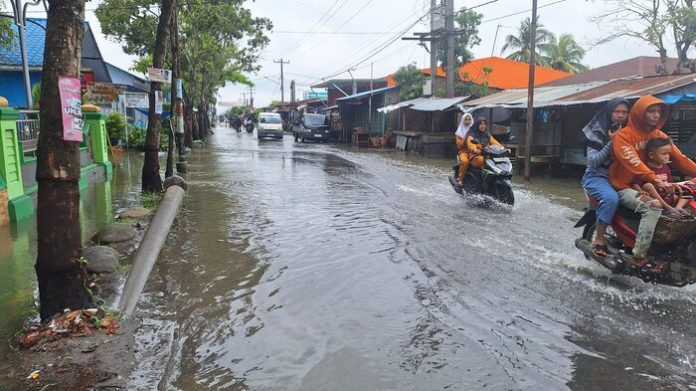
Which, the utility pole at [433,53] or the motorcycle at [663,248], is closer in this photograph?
the motorcycle at [663,248]

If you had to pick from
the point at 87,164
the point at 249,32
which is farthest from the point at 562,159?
the point at 249,32

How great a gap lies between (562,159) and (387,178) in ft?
18.0

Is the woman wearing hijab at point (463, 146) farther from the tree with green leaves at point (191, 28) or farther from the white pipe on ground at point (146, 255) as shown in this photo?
the tree with green leaves at point (191, 28)

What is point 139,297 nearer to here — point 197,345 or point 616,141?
point 197,345

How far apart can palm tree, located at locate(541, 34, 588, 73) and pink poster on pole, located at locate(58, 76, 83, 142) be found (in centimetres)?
4110

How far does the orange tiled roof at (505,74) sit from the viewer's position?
93.6 ft

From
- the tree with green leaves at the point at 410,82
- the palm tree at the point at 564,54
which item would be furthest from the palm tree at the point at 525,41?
the tree with green leaves at the point at 410,82

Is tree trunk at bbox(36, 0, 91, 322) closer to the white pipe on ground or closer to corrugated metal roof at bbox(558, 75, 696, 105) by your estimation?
the white pipe on ground

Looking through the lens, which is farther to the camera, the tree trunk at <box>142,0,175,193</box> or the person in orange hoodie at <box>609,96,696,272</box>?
the tree trunk at <box>142,0,175,193</box>

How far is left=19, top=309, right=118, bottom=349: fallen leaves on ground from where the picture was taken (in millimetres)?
3789

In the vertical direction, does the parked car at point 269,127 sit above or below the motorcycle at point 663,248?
above

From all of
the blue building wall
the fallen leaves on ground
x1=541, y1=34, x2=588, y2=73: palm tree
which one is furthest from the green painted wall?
x1=541, y1=34, x2=588, y2=73: palm tree

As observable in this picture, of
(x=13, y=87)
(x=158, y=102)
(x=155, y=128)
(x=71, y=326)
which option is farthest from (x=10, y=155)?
(x=13, y=87)

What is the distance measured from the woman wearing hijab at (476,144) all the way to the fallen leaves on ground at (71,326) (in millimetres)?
7562
